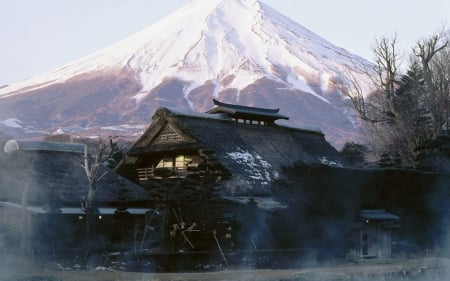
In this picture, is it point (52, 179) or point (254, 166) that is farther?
point (254, 166)

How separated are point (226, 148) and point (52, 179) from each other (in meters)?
8.30

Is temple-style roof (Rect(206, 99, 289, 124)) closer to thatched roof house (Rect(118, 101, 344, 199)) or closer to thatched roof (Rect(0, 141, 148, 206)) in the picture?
thatched roof house (Rect(118, 101, 344, 199))

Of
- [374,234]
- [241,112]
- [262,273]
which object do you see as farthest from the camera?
[241,112]

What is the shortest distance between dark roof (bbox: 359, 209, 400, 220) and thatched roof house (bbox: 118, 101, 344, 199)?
5420 mm

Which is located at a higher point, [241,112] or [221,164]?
[241,112]

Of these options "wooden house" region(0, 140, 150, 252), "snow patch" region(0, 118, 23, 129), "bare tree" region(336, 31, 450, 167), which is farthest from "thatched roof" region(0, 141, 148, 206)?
"snow patch" region(0, 118, 23, 129)

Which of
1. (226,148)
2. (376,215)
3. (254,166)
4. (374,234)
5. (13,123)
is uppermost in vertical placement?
(13,123)

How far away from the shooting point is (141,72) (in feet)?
599

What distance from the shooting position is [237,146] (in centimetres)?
3372

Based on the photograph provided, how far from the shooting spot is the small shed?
85.5 feet

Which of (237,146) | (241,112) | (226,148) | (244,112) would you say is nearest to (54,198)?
(226,148)

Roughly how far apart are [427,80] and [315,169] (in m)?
22.4

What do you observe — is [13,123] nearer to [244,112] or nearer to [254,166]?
[244,112]

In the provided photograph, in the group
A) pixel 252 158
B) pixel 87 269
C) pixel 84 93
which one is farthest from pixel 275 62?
pixel 87 269
